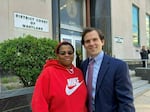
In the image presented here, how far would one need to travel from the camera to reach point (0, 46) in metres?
6.82

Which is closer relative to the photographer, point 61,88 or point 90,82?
point 61,88

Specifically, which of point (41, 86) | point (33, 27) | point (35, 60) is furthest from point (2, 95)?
point (33, 27)

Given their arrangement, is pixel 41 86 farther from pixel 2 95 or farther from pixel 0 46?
pixel 0 46

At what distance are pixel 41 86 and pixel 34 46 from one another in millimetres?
3501

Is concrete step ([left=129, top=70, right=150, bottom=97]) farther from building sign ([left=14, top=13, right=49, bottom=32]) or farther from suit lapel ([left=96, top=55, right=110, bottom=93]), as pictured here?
suit lapel ([left=96, top=55, right=110, bottom=93])

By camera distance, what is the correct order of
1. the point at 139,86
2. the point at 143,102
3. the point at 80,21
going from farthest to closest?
the point at 80,21, the point at 139,86, the point at 143,102

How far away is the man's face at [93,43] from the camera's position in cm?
315

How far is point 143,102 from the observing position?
1157cm

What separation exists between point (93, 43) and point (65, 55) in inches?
10.7

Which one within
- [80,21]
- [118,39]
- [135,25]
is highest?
[135,25]

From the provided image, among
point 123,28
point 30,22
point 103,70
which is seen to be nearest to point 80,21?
point 123,28

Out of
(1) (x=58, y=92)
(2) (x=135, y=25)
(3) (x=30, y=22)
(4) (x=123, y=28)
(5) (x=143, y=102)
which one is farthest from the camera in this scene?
(2) (x=135, y=25)

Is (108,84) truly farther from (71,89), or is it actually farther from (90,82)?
(71,89)

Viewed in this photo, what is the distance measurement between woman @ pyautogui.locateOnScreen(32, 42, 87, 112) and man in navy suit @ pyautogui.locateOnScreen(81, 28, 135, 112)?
0.42 feet
